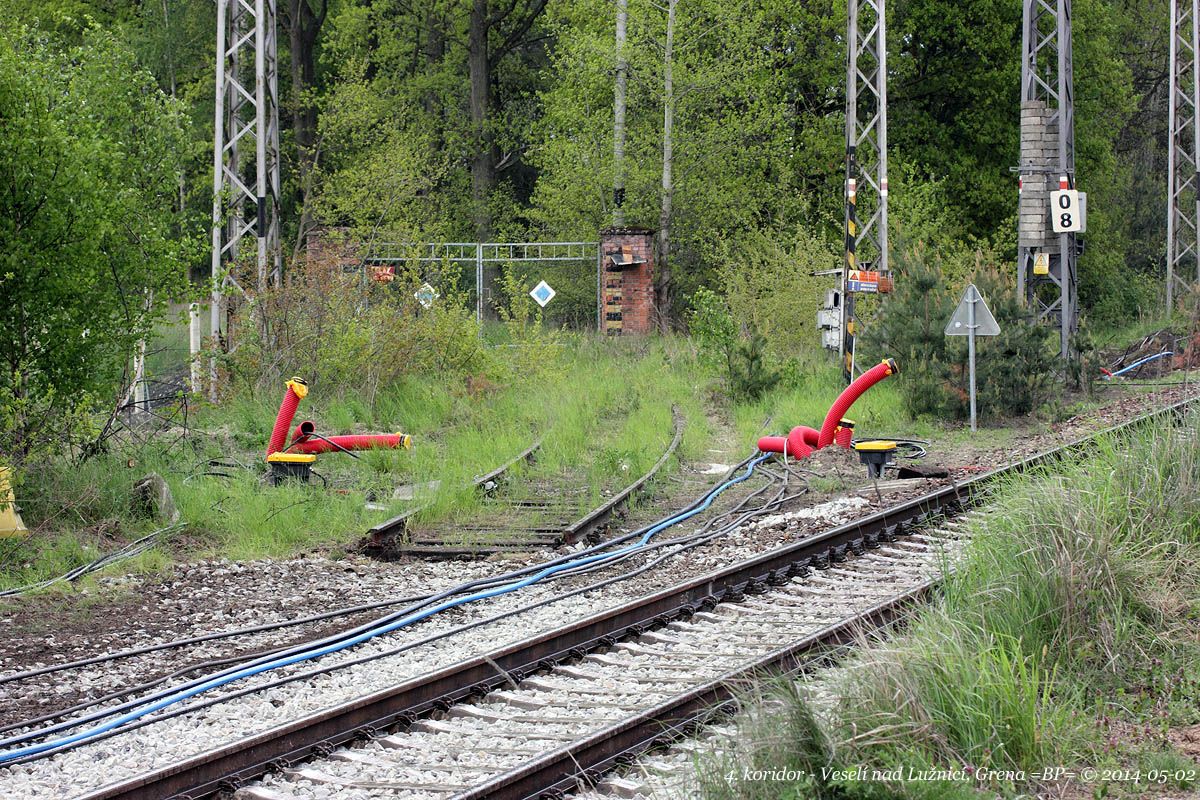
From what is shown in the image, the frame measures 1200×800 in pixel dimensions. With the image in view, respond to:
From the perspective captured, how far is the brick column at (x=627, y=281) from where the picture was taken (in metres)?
27.5

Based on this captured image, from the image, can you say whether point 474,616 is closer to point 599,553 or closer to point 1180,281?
point 599,553

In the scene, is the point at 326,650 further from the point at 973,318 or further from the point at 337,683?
the point at 973,318

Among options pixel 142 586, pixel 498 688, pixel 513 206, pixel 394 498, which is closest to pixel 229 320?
pixel 394 498

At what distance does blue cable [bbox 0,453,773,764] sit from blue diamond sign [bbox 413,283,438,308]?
849cm

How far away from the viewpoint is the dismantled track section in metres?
11.1

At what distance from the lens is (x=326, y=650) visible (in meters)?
7.84

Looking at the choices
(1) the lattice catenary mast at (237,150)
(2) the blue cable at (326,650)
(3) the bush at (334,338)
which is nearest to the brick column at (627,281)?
(1) the lattice catenary mast at (237,150)

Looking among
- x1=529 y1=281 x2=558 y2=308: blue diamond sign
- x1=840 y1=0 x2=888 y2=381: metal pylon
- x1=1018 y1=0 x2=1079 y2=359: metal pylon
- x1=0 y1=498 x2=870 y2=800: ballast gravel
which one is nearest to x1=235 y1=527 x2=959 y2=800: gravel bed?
x1=0 y1=498 x2=870 y2=800: ballast gravel

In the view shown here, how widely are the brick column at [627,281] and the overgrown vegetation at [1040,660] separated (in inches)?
736

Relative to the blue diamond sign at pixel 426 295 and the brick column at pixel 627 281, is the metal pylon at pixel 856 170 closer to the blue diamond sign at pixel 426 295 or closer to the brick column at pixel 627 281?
the brick column at pixel 627 281

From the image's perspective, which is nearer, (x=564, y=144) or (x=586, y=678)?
(x=586, y=678)

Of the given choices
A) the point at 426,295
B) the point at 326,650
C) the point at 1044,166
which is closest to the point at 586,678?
the point at 326,650

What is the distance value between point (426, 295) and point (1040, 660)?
48.5ft

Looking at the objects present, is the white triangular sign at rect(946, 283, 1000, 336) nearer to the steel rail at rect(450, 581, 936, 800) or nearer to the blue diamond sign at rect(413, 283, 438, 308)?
the blue diamond sign at rect(413, 283, 438, 308)
